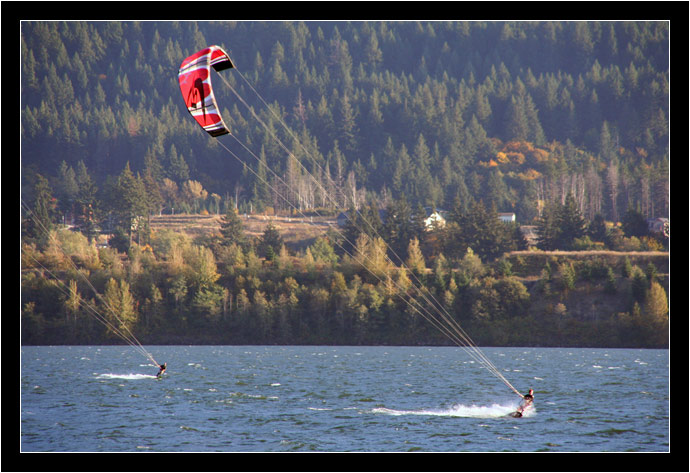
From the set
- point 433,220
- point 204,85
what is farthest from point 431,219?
point 204,85

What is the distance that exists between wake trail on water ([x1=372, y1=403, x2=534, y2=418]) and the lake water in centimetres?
6

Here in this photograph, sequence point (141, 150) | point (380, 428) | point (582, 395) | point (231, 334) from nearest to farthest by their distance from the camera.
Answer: point (380, 428)
point (582, 395)
point (231, 334)
point (141, 150)

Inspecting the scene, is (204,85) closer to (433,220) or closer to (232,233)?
(232,233)

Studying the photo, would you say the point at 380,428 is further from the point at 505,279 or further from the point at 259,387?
the point at 505,279

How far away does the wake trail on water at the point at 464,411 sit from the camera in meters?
37.9

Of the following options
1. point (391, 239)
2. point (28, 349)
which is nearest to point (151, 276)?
point (28, 349)

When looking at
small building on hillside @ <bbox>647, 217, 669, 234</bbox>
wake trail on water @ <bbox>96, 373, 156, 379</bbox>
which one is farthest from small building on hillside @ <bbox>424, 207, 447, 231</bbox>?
wake trail on water @ <bbox>96, 373, 156, 379</bbox>

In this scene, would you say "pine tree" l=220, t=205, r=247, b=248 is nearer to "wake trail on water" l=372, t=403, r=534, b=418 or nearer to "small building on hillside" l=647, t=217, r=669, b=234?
"small building on hillside" l=647, t=217, r=669, b=234

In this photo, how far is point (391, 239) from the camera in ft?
366

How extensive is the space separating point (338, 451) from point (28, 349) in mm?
62074

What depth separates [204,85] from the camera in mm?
31141

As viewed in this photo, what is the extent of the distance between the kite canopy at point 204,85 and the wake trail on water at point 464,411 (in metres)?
16.0

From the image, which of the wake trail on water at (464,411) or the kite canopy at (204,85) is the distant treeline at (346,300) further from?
the kite canopy at (204,85)

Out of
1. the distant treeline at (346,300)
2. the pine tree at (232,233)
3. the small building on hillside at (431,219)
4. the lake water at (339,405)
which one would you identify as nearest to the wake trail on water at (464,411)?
the lake water at (339,405)
